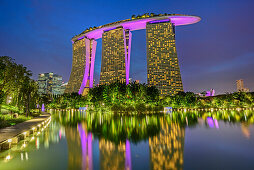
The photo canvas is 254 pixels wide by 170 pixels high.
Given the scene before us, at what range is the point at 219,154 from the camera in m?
8.52

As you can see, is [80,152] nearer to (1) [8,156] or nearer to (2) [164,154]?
(1) [8,156]

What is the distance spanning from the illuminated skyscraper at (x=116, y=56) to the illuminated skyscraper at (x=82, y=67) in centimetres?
1563

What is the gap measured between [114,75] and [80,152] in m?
84.1

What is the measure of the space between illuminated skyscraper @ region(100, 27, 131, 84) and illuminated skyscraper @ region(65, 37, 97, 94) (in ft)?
51.3

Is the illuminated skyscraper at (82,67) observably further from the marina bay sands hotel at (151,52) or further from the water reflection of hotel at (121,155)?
the water reflection of hotel at (121,155)

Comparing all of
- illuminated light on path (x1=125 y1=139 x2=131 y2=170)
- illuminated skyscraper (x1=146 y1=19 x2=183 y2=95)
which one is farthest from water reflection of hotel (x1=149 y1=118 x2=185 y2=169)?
illuminated skyscraper (x1=146 y1=19 x2=183 y2=95)

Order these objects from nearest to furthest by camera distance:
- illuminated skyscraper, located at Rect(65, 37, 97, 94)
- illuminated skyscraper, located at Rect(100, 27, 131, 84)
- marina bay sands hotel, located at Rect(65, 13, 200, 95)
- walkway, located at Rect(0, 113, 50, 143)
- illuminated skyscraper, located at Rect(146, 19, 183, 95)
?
1. walkway, located at Rect(0, 113, 50, 143)
2. illuminated skyscraper, located at Rect(146, 19, 183, 95)
3. marina bay sands hotel, located at Rect(65, 13, 200, 95)
4. illuminated skyscraper, located at Rect(100, 27, 131, 84)
5. illuminated skyscraper, located at Rect(65, 37, 97, 94)

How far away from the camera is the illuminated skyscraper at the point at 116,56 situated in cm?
9144

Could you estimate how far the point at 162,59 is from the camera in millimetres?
88188

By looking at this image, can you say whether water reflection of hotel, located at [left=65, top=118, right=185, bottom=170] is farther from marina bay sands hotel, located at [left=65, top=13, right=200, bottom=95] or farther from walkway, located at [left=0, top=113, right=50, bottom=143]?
marina bay sands hotel, located at [left=65, top=13, right=200, bottom=95]

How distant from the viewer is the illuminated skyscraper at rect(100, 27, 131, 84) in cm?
9144

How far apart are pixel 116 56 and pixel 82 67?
27.2 meters

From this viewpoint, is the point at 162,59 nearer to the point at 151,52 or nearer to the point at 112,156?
the point at 151,52

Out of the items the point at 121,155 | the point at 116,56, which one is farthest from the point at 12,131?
the point at 116,56
